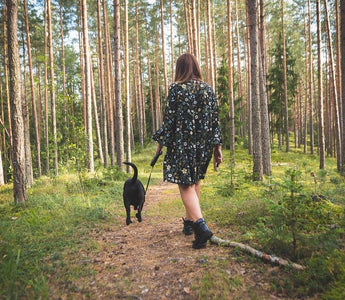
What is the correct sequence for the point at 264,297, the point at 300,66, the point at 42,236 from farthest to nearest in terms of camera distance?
the point at 300,66
the point at 42,236
the point at 264,297

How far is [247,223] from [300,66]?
2905cm

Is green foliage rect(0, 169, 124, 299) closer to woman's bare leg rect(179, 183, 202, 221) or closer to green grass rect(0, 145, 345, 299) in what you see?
green grass rect(0, 145, 345, 299)

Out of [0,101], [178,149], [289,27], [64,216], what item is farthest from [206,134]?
[289,27]

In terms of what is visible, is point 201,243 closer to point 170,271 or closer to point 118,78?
point 170,271

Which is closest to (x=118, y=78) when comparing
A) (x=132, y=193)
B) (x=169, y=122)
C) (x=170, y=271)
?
(x=132, y=193)

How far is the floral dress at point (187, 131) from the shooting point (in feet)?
9.70

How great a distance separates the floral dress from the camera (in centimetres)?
296

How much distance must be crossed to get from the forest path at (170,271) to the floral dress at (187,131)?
0.90 metres

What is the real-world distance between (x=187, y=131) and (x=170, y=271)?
1.62m

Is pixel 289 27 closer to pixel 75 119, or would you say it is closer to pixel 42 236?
pixel 75 119

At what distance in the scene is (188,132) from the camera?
9.76 feet

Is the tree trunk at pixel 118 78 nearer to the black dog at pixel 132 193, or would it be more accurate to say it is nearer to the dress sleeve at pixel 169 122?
the black dog at pixel 132 193

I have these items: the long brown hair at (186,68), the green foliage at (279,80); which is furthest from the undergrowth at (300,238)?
the green foliage at (279,80)

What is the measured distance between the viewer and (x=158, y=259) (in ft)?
8.96
